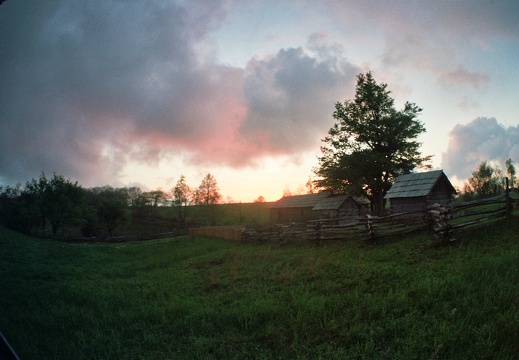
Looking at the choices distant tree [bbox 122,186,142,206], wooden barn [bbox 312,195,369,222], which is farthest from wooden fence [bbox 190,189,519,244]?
distant tree [bbox 122,186,142,206]

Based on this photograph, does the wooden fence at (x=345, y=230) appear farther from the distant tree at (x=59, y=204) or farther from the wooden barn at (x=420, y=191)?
the distant tree at (x=59, y=204)

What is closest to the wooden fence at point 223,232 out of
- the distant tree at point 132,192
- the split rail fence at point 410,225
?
the split rail fence at point 410,225

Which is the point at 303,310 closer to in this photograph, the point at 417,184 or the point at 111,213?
the point at 417,184

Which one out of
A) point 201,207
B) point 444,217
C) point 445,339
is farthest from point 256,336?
point 201,207

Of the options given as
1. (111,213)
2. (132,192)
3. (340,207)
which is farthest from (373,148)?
(132,192)

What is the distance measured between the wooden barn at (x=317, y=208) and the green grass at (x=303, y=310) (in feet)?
54.3

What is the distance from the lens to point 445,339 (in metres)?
5.20

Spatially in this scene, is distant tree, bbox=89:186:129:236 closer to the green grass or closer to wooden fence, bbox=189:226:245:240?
wooden fence, bbox=189:226:245:240

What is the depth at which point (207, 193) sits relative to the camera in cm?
6153

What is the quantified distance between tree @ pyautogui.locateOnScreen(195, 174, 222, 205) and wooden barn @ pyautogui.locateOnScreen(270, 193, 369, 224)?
24.3 metres

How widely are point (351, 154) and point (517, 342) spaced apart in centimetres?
2472

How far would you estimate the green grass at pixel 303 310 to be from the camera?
5.41 m

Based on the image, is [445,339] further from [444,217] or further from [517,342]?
[444,217]

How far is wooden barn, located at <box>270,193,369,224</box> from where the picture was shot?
30.3 metres
